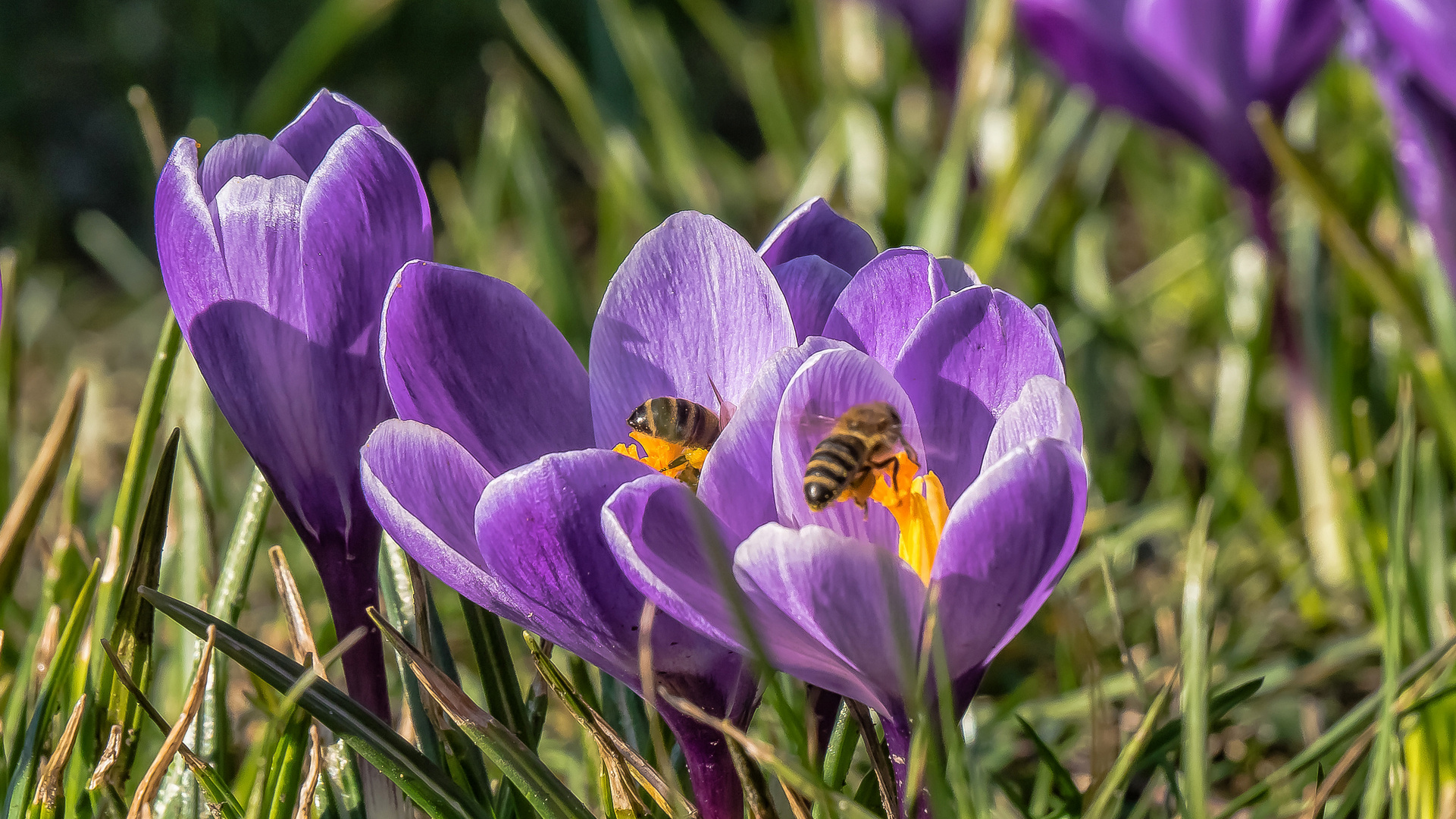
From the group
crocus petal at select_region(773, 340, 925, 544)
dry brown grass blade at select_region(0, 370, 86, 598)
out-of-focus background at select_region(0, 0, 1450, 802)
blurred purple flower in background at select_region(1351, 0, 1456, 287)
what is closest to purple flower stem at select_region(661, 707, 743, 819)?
crocus petal at select_region(773, 340, 925, 544)

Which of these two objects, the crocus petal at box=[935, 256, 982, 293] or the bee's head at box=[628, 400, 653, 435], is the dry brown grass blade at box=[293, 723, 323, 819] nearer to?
the bee's head at box=[628, 400, 653, 435]

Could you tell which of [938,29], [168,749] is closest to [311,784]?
[168,749]

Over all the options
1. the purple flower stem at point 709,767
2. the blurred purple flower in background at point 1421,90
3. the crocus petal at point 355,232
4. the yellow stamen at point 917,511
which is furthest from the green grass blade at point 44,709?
the blurred purple flower in background at point 1421,90

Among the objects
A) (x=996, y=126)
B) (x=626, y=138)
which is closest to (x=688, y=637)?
(x=626, y=138)

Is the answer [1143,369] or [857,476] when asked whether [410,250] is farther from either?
[1143,369]

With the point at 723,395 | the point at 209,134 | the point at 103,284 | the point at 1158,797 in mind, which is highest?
the point at 103,284

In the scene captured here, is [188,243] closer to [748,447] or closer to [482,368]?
[482,368]
